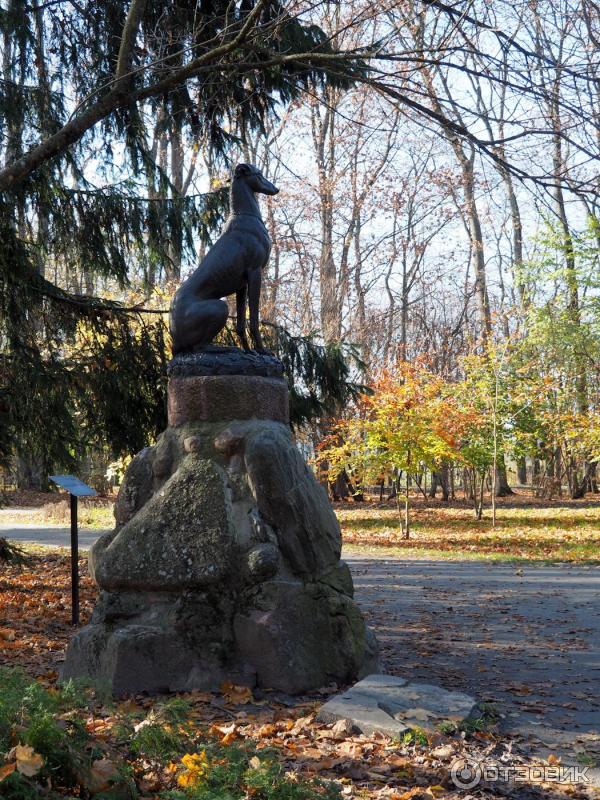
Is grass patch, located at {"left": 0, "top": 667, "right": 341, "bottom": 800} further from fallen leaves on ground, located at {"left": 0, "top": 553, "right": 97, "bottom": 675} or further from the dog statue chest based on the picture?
the dog statue chest

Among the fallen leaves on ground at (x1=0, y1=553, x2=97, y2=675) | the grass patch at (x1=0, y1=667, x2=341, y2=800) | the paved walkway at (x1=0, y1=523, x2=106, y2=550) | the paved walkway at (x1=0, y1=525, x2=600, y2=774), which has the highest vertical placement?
the grass patch at (x1=0, y1=667, x2=341, y2=800)

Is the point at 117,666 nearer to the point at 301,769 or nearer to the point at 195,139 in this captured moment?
the point at 301,769

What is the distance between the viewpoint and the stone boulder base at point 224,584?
218 inches

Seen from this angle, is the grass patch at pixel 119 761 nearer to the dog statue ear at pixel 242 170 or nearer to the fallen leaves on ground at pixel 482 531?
the dog statue ear at pixel 242 170

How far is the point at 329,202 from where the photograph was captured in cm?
2508

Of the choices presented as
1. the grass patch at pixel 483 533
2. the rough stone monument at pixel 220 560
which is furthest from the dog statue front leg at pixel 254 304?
the grass patch at pixel 483 533

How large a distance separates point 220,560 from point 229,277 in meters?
2.35

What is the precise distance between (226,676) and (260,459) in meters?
1.51

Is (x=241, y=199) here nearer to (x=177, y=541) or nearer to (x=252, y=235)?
(x=252, y=235)

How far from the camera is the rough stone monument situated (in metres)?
5.55

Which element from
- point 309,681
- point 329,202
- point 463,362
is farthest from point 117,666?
point 329,202

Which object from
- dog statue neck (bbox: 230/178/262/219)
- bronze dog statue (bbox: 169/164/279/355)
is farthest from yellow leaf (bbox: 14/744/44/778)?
dog statue neck (bbox: 230/178/262/219)

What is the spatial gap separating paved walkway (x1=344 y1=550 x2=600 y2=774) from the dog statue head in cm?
403

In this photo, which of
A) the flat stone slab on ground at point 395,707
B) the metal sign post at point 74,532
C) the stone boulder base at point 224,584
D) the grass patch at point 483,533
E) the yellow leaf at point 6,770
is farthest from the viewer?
the grass patch at point 483,533
